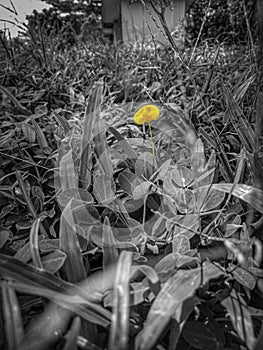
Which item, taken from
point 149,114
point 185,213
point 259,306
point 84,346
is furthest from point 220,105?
point 84,346

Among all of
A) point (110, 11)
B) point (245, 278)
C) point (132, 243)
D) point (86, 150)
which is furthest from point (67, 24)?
point (110, 11)

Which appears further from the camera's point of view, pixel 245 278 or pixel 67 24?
pixel 67 24

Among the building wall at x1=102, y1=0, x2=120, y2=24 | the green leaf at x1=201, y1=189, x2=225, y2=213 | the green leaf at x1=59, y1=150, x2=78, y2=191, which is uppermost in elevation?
the building wall at x1=102, y1=0, x2=120, y2=24

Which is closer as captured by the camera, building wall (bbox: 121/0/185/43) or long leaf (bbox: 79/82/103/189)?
long leaf (bbox: 79/82/103/189)

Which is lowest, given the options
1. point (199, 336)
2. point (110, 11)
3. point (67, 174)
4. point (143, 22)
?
point (199, 336)

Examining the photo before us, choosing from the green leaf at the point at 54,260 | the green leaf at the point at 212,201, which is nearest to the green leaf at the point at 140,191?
the green leaf at the point at 212,201

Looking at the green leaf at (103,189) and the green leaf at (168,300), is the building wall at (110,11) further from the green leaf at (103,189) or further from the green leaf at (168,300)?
the green leaf at (168,300)

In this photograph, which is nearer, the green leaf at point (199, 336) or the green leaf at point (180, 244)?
the green leaf at point (199, 336)

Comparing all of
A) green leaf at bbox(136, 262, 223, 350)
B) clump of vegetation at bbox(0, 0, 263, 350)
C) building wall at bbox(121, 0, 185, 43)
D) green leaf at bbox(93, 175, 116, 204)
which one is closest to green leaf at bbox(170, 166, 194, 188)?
clump of vegetation at bbox(0, 0, 263, 350)

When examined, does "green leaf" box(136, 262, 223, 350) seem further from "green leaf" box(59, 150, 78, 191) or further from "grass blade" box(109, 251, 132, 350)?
"green leaf" box(59, 150, 78, 191)

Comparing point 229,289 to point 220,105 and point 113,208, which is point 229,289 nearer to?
point 113,208

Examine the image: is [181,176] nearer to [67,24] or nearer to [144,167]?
[144,167]
